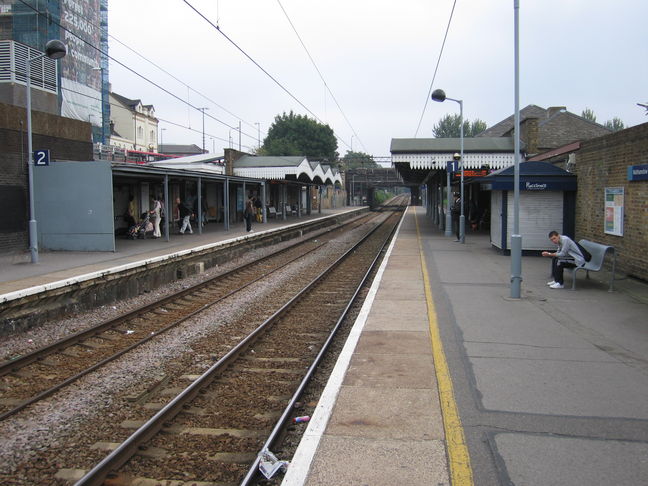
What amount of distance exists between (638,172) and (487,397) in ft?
25.5

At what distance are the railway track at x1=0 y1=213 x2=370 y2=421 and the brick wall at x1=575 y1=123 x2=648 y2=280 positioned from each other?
7.67 metres

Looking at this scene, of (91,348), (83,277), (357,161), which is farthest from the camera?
(357,161)

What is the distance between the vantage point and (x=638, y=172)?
35.1ft

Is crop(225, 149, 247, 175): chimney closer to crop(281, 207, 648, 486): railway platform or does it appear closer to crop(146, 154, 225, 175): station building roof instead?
crop(146, 154, 225, 175): station building roof

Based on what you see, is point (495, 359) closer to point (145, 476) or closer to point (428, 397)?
point (428, 397)

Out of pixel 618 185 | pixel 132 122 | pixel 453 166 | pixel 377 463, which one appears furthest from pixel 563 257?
pixel 132 122

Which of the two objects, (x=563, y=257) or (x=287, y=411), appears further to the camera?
(x=563, y=257)

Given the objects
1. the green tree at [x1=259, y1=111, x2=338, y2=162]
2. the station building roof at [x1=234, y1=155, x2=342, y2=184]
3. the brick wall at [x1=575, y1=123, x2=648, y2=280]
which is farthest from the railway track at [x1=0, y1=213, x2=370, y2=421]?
the green tree at [x1=259, y1=111, x2=338, y2=162]

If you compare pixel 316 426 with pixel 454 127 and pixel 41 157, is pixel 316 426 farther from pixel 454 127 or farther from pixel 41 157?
pixel 454 127

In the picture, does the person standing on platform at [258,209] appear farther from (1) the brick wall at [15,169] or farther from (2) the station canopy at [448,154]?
(1) the brick wall at [15,169]

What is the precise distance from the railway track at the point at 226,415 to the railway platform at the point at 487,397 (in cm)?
58

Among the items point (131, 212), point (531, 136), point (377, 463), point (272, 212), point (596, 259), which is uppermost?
point (531, 136)

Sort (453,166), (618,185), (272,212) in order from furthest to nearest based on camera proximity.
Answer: (272,212) → (453,166) → (618,185)

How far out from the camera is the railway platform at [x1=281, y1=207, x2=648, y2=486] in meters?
3.62
